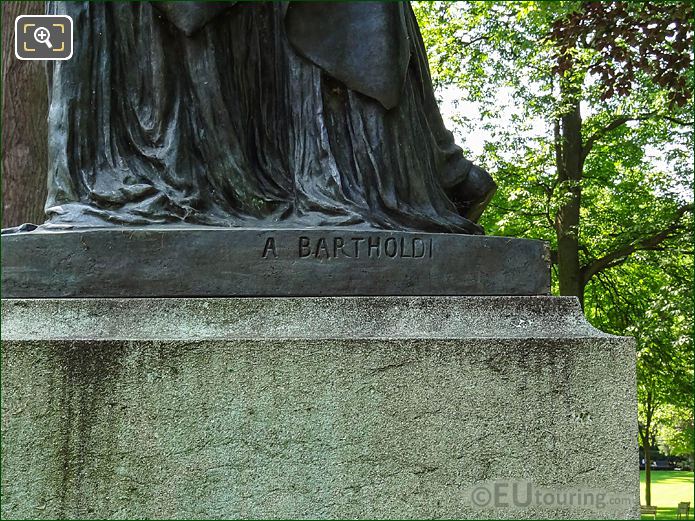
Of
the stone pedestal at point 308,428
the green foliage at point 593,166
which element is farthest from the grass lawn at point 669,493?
the stone pedestal at point 308,428

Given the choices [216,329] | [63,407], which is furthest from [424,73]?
[63,407]

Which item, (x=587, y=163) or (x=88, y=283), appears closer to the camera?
(x=88, y=283)

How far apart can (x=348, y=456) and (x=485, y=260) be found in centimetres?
90

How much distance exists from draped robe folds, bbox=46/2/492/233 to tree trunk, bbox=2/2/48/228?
14.2ft

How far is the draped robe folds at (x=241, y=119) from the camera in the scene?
332 cm

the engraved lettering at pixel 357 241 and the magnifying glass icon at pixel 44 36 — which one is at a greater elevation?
the magnifying glass icon at pixel 44 36

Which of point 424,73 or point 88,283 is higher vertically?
point 424,73

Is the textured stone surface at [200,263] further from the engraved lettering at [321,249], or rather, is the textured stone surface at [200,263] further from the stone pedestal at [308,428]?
the stone pedestal at [308,428]

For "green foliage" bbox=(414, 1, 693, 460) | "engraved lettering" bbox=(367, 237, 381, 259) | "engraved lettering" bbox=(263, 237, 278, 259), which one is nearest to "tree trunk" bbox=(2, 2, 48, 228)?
"engraved lettering" bbox=(263, 237, 278, 259)

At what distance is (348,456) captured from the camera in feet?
8.92

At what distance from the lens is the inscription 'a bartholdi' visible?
3031 mm

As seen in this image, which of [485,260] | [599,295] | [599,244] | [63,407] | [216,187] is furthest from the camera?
[599,295]

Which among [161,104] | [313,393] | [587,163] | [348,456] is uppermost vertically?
[587,163]

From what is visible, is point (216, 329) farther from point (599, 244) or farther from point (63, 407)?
point (599, 244)
